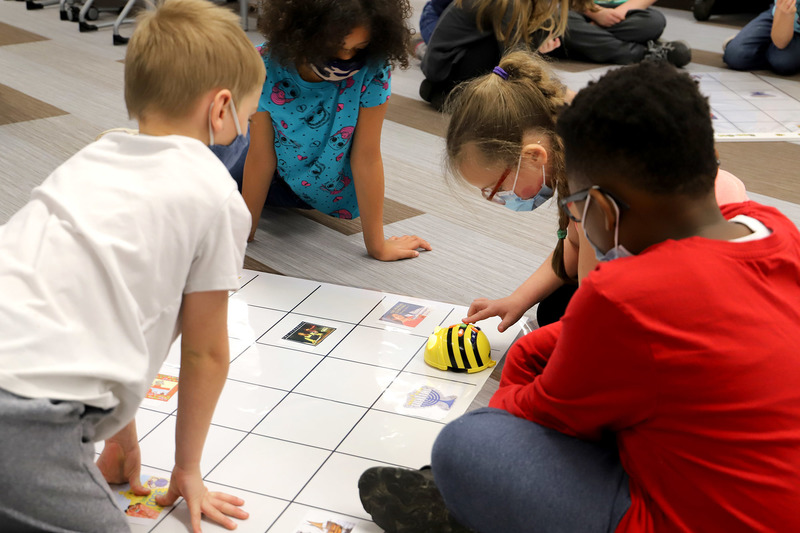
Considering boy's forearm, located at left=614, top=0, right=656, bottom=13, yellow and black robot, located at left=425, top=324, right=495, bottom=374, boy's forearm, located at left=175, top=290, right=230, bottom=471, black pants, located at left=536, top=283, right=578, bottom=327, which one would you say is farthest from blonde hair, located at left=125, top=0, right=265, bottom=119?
boy's forearm, located at left=614, top=0, right=656, bottom=13

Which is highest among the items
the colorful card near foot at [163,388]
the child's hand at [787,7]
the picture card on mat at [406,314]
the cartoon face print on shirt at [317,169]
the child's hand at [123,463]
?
the child's hand at [787,7]

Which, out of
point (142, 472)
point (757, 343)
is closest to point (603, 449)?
point (757, 343)

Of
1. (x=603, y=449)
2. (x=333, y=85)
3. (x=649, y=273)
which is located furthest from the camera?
(x=333, y=85)

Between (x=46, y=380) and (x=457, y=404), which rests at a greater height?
(x=46, y=380)

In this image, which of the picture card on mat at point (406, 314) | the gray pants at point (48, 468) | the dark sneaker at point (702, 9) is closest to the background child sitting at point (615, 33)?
the dark sneaker at point (702, 9)

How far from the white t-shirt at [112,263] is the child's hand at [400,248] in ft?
3.10

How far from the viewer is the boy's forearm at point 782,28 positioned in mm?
3352

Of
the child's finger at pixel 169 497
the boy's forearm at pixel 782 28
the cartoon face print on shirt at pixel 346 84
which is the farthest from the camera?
the boy's forearm at pixel 782 28

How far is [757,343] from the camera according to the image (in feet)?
2.29

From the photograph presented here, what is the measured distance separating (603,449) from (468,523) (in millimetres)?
176

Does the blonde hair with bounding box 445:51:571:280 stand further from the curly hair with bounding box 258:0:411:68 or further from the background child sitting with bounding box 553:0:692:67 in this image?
the background child sitting with bounding box 553:0:692:67

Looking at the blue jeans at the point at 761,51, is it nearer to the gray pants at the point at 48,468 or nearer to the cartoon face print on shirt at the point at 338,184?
the cartoon face print on shirt at the point at 338,184

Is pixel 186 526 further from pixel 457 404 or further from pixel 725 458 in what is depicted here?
pixel 725 458

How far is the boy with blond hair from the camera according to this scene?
726 mm
